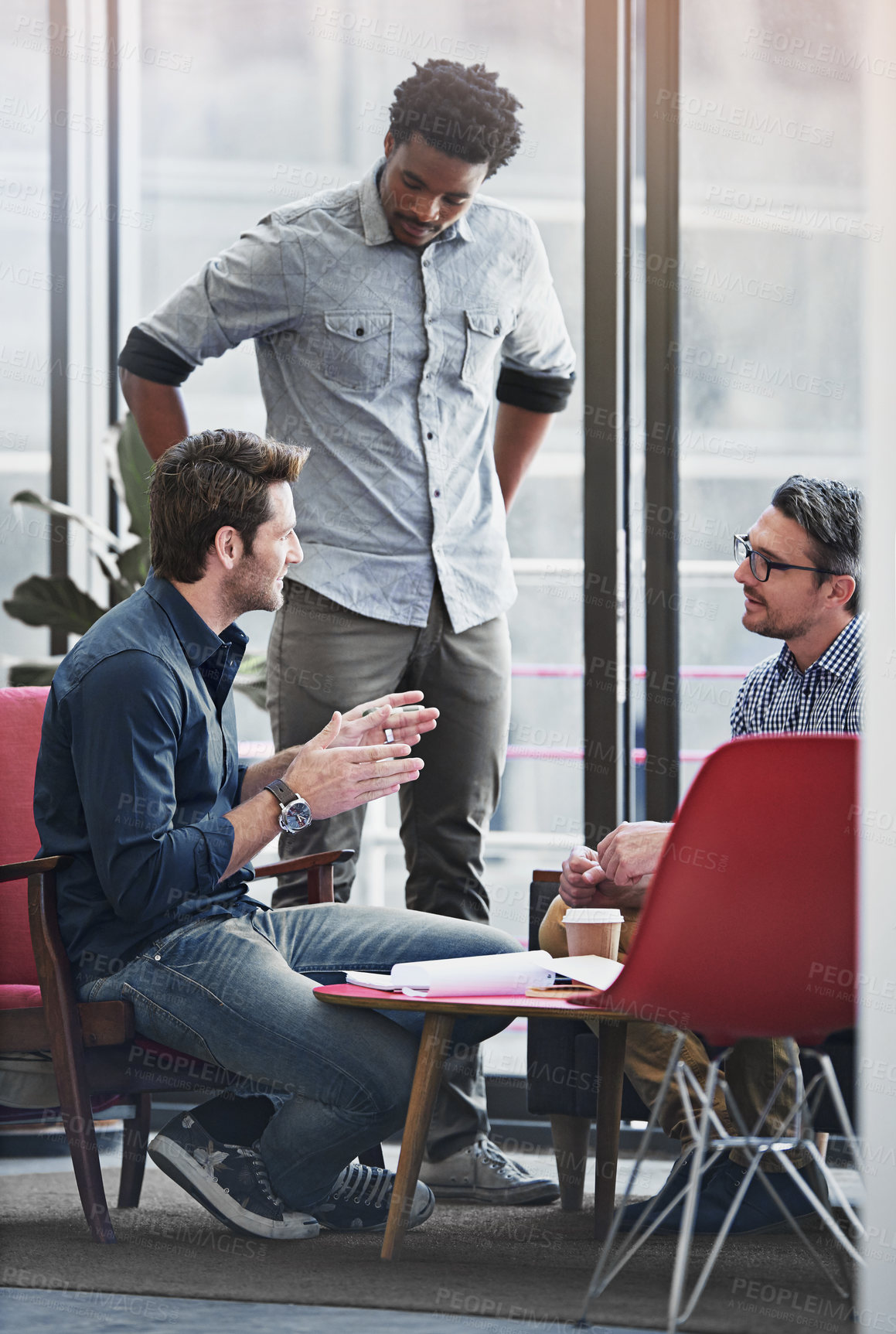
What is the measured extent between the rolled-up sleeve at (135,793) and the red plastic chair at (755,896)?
658 millimetres

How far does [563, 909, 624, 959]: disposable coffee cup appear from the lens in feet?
6.69

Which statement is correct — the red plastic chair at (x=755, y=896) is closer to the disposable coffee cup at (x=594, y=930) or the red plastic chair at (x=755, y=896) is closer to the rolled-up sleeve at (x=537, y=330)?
the disposable coffee cup at (x=594, y=930)

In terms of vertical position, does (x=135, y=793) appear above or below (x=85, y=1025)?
above

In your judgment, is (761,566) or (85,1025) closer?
(85,1025)

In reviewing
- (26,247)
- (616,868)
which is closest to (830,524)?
(616,868)

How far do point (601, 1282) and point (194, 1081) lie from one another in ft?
2.16

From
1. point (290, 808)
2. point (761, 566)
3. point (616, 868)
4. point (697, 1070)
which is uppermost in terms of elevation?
point (761, 566)

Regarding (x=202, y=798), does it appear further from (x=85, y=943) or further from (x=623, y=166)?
(x=623, y=166)

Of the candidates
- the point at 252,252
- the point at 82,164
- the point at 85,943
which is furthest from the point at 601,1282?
the point at 82,164

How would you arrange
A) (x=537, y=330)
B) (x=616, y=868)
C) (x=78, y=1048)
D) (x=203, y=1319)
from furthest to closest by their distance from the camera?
1. (x=537, y=330)
2. (x=616, y=868)
3. (x=78, y=1048)
4. (x=203, y=1319)

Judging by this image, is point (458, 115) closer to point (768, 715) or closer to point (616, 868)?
point (768, 715)

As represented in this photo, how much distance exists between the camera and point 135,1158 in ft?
8.16

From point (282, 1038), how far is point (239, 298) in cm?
137

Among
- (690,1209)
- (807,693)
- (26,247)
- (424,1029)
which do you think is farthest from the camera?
(26,247)
